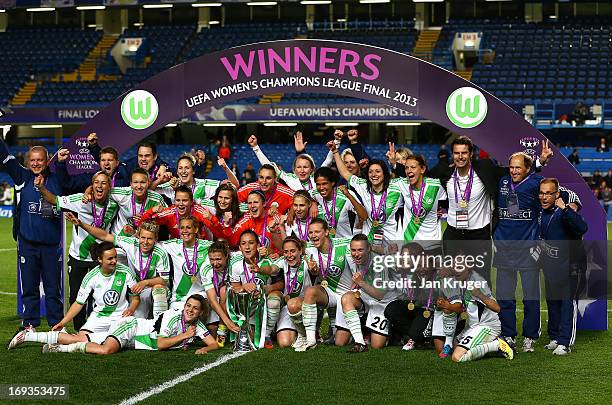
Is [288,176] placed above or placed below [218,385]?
above

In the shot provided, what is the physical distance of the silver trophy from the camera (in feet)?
31.1

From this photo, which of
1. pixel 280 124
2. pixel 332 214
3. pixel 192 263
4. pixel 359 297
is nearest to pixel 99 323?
pixel 192 263

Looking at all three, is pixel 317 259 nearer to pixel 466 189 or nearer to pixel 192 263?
pixel 192 263

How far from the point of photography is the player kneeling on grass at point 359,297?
944 centimetres

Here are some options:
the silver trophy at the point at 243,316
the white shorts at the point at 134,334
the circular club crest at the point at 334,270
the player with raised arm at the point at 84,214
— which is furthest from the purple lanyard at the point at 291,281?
the player with raised arm at the point at 84,214

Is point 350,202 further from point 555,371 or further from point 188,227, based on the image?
point 555,371

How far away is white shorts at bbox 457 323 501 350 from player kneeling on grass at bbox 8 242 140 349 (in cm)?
298

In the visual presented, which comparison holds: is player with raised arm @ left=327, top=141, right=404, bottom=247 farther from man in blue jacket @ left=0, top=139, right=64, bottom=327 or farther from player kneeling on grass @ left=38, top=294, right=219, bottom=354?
man in blue jacket @ left=0, top=139, right=64, bottom=327

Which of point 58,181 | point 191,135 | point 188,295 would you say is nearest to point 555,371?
point 188,295

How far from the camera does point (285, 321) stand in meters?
9.77

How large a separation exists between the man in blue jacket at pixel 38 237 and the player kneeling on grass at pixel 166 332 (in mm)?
1333

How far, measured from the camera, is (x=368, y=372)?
27.7 ft

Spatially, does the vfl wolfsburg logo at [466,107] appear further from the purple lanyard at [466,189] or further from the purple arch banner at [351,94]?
the purple lanyard at [466,189]

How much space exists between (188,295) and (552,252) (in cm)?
338
